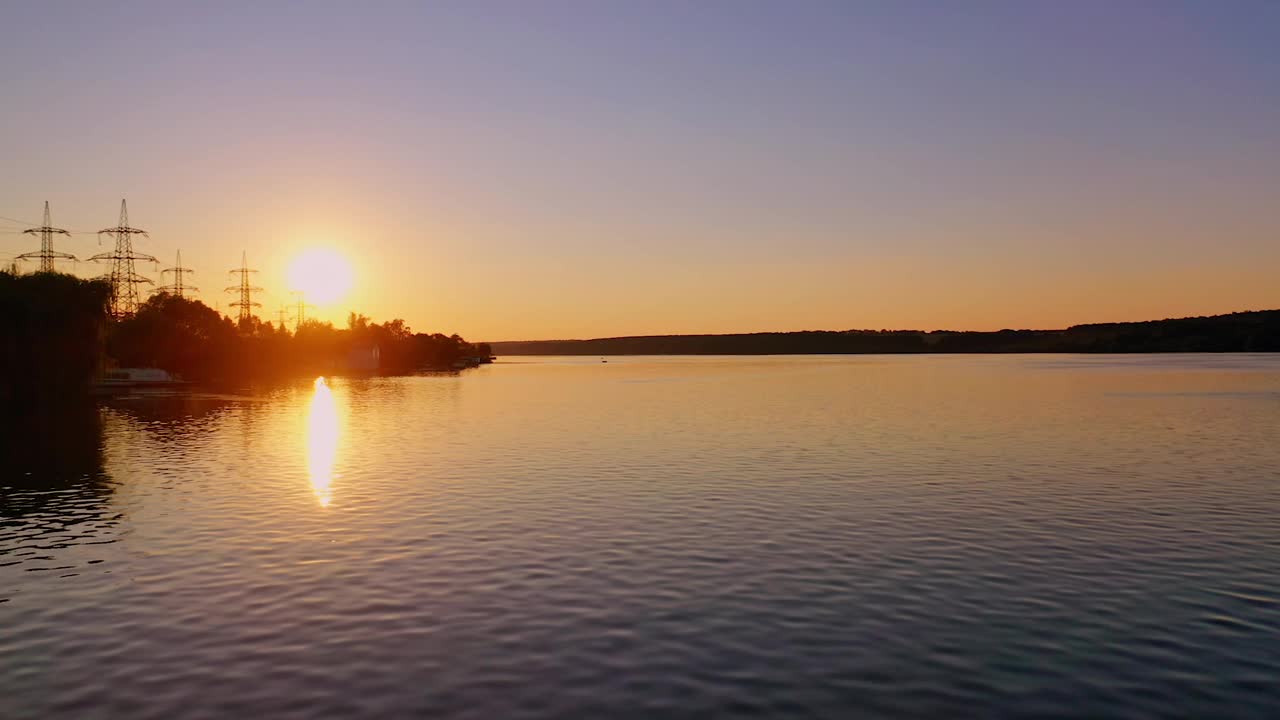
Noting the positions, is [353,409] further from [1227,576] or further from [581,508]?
[1227,576]

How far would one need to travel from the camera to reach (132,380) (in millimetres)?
158500

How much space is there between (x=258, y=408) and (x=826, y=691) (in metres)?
101

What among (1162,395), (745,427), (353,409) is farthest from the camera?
(1162,395)

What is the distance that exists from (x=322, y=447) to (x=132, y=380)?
117807 millimetres

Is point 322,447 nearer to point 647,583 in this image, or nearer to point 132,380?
point 647,583

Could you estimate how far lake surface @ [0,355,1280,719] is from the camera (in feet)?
52.5

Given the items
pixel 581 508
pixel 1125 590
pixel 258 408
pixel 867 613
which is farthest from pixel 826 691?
pixel 258 408

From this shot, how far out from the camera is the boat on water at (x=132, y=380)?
483 feet

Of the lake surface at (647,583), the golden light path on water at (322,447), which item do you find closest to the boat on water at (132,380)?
the golden light path on water at (322,447)

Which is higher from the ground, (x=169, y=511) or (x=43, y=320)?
(x=43, y=320)

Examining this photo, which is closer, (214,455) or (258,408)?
(214,455)

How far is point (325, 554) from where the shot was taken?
2778cm

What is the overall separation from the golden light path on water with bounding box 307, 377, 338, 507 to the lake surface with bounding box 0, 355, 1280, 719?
0.53 meters

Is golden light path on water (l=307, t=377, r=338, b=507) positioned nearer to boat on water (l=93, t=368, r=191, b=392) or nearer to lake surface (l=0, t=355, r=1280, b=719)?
lake surface (l=0, t=355, r=1280, b=719)
